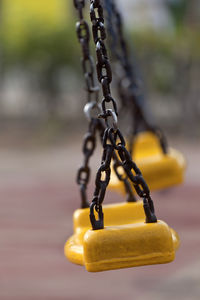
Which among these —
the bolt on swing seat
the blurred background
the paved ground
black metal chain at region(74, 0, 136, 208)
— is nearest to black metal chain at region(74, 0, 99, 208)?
black metal chain at region(74, 0, 136, 208)

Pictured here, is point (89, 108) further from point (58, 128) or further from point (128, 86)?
point (58, 128)

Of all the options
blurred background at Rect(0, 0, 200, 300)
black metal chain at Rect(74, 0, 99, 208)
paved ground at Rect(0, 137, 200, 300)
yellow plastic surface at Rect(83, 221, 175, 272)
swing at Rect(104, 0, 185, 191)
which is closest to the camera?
yellow plastic surface at Rect(83, 221, 175, 272)

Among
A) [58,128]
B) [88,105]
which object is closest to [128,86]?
[88,105]

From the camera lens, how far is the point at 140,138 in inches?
109

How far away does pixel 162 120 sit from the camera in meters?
8.99

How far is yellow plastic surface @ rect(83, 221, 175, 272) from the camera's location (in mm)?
1541

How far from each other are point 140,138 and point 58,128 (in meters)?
6.27

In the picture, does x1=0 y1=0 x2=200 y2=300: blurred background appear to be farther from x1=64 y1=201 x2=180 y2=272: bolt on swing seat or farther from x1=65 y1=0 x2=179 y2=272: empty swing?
x1=65 y1=0 x2=179 y2=272: empty swing

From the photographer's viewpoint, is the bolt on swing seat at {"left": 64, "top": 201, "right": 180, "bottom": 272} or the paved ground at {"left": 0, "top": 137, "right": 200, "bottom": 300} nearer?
the bolt on swing seat at {"left": 64, "top": 201, "right": 180, "bottom": 272}

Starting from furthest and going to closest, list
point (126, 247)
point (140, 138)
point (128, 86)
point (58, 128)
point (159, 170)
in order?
point (58, 128), point (140, 138), point (128, 86), point (159, 170), point (126, 247)

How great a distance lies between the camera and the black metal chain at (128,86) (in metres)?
2.41

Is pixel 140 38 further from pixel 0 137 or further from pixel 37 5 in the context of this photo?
pixel 37 5

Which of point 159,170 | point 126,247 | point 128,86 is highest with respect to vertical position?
point 128,86

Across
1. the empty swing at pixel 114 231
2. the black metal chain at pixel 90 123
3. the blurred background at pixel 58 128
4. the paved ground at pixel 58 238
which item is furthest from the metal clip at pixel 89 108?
the blurred background at pixel 58 128
